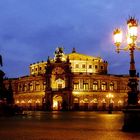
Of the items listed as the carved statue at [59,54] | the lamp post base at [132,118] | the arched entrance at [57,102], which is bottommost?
the lamp post base at [132,118]

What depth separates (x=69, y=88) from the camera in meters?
147

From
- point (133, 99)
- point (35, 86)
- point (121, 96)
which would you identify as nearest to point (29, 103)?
point (35, 86)

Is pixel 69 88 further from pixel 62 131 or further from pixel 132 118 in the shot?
pixel 62 131

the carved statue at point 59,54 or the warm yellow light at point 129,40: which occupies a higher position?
the carved statue at point 59,54

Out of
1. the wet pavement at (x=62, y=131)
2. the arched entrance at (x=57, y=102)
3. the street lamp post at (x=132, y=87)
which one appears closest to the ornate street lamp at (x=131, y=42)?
the street lamp post at (x=132, y=87)

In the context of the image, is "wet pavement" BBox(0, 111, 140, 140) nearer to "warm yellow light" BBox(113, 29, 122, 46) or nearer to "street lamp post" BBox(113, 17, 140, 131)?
"street lamp post" BBox(113, 17, 140, 131)

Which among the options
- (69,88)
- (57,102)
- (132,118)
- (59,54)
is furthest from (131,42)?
(59,54)

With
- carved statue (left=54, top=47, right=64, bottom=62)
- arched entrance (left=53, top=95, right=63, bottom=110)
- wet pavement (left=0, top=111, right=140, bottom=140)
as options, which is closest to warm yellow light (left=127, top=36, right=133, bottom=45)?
wet pavement (left=0, top=111, right=140, bottom=140)

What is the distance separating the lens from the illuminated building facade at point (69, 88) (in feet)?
485

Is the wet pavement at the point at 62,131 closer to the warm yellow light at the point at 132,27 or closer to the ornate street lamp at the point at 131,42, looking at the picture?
the ornate street lamp at the point at 131,42

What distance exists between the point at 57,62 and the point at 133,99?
12455 cm

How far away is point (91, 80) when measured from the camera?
150 metres

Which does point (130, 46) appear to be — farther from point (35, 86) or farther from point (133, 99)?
point (35, 86)

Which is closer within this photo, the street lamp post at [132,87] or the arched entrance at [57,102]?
the street lamp post at [132,87]
